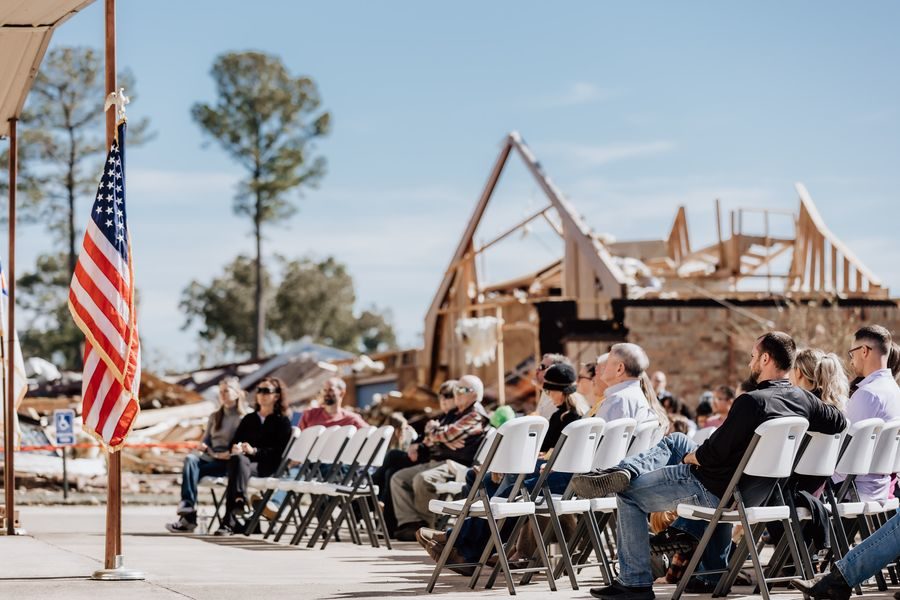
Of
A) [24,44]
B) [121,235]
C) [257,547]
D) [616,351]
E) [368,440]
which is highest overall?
[24,44]

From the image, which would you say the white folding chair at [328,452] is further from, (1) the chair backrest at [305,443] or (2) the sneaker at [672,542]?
(2) the sneaker at [672,542]

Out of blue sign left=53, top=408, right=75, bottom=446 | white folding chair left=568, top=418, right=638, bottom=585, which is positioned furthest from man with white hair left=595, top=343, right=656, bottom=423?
blue sign left=53, top=408, right=75, bottom=446

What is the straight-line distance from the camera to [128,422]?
8.67 m

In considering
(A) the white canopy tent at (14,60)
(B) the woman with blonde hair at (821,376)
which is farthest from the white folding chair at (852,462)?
(A) the white canopy tent at (14,60)

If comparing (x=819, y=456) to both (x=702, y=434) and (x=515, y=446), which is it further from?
(x=702, y=434)

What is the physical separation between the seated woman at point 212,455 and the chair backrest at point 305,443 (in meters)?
1.09

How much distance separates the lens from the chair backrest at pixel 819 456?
7.44 m

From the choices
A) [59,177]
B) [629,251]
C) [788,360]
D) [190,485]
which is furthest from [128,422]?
[59,177]

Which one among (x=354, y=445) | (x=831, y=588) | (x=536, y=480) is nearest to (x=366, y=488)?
(x=354, y=445)

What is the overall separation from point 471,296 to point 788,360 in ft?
78.3

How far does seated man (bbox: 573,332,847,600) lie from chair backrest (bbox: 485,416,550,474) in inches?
16.8

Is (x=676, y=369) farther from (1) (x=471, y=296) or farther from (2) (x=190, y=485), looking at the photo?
(2) (x=190, y=485)

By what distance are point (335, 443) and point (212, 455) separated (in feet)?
6.84

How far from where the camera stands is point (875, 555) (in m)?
6.90
